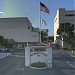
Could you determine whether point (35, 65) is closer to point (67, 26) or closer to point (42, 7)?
point (42, 7)

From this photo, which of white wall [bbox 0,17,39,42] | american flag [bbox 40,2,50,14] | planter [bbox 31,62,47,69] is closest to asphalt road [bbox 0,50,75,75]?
planter [bbox 31,62,47,69]

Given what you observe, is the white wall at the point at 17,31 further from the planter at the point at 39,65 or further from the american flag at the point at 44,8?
the planter at the point at 39,65

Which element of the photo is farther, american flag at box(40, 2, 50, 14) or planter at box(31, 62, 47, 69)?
american flag at box(40, 2, 50, 14)

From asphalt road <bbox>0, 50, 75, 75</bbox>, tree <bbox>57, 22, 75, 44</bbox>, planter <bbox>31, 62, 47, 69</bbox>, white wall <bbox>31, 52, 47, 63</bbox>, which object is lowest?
asphalt road <bbox>0, 50, 75, 75</bbox>

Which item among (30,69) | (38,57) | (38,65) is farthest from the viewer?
(38,57)

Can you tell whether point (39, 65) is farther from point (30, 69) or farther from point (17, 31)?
point (17, 31)

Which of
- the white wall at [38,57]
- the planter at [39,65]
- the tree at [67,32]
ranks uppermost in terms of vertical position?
the tree at [67,32]

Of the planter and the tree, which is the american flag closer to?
the planter

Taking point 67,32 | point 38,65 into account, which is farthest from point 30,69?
point 67,32

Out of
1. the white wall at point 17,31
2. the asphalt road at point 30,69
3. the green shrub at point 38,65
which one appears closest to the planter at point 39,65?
the green shrub at point 38,65

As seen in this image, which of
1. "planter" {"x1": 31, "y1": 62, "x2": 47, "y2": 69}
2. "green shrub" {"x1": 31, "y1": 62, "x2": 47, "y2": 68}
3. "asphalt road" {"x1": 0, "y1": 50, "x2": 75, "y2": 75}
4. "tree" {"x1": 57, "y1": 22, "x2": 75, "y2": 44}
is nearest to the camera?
"asphalt road" {"x1": 0, "y1": 50, "x2": 75, "y2": 75}

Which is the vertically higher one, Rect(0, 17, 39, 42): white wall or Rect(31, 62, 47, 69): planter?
Rect(0, 17, 39, 42): white wall

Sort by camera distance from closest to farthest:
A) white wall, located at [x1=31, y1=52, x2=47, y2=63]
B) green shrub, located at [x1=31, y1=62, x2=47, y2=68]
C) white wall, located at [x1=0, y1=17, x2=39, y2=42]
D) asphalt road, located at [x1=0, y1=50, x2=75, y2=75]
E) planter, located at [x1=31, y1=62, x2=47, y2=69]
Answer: asphalt road, located at [x1=0, y1=50, x2=75, y2=75]
planter, located at [x1=31, y1=62, x2=47, y2=69]
green shrub, located at [x1=31, y1=62, x2=47, y2=68]
white wall, located at [x1=31, y1=52, x2=47, y2=63]
white wall, located at [x1=0, y1=17, x2=39, y2=42]

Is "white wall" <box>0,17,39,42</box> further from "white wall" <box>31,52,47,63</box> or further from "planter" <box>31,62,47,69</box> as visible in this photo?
"planter" <box>31,62,47,69</box>
